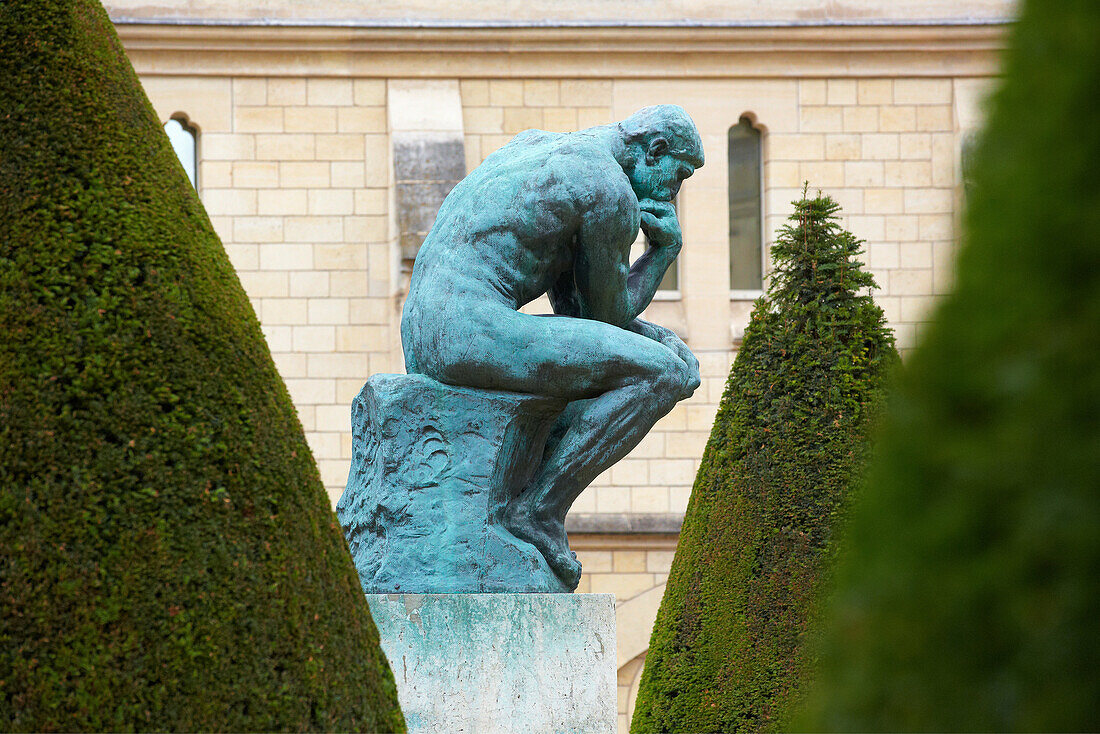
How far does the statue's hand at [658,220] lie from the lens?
4.75 meters

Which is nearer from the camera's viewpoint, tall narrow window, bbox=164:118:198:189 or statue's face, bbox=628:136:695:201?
statue's face, bbox=628:136:695:201

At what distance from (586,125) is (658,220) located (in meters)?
9.77

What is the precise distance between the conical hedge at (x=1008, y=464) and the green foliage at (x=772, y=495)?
4008 mm

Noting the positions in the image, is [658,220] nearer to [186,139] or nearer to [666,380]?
[666,380]

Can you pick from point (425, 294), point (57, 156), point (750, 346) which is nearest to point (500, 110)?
point (750, 346)

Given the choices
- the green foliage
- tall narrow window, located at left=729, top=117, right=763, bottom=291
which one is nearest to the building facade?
tall narrow window, located at left=729, top=117, right=763, bottom=291

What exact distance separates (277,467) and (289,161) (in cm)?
1219

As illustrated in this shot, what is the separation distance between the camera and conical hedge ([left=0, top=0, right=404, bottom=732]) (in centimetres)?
246

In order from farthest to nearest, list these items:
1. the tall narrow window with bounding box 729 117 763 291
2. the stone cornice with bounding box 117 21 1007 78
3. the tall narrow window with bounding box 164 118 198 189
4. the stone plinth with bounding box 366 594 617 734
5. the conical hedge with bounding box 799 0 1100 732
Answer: the tall narrow window with bounding box 729 117 763 291, the tall narrow window with bounding box 164 118 198 189, the stone cornice with bounding box 117 21 1007 78, the stone plinth with bounding box 366 594 617 734, the conical hedge with bounding box 799 0 1100 732

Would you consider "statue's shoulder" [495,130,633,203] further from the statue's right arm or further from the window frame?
the window frame

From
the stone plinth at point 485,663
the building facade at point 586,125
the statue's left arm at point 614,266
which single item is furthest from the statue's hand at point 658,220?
the building facade at point 586,125

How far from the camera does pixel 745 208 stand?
1497cm

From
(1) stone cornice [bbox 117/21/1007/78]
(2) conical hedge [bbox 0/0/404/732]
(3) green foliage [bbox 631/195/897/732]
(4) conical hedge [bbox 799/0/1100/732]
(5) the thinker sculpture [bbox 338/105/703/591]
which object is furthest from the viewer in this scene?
(1) stone cornice [bbox 117/21/1007/78]

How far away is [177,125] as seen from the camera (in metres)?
14.8
